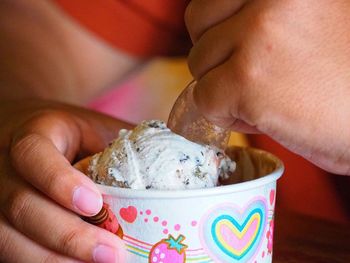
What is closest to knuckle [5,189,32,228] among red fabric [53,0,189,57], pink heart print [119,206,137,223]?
pink heart print [119,206,137,223]

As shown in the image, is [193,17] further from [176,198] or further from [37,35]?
[37,35]

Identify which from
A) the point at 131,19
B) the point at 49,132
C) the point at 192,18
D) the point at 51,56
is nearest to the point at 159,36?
the point at 131,19

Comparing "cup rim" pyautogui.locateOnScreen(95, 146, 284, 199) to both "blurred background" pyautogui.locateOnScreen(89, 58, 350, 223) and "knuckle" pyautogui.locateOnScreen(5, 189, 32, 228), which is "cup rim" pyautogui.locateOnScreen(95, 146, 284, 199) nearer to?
"knuckle" pyautogui.locateOnScreen(5, 189, 32, 228)

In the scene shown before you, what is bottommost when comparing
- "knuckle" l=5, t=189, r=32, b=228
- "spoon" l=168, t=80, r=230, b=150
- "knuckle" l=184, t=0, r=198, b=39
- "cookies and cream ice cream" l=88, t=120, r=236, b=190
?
"knuckle" l=5, t=189, r=32, b=228

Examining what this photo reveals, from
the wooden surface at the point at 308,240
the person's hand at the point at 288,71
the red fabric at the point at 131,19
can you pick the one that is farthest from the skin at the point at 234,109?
the red fabric at the point at 131,19

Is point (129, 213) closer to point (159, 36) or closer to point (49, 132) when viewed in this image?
point (49, 132)

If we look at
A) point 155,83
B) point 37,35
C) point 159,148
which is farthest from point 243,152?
point 155,83
